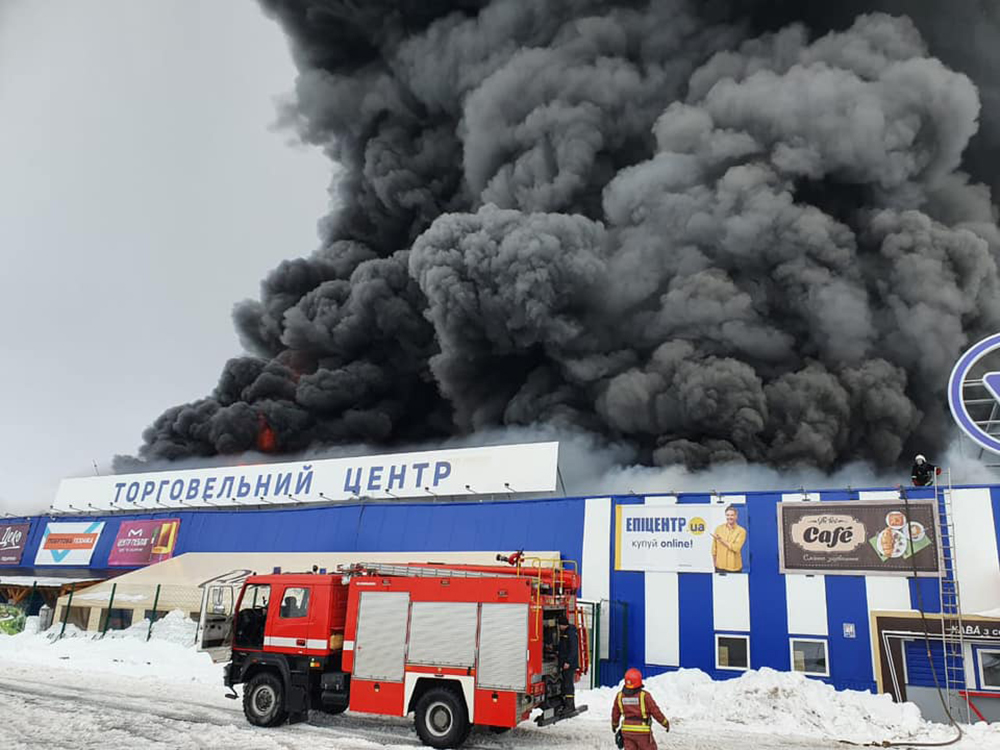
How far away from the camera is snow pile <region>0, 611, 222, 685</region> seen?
673 inches

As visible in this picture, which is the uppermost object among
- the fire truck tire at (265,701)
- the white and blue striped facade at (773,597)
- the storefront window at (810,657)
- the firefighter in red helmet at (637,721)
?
the white and blue striped facade at (773,597)

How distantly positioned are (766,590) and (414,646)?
8.73 metres

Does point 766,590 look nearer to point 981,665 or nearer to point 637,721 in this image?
point 981,665

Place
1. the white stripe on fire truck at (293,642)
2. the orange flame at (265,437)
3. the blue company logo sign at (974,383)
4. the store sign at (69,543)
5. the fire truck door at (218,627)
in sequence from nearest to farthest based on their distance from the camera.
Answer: the white stripe on fire truck at (293,642) → the fire truck door at (218,627) → the blue company logo sign at (974,383) → the store sign at (69,543) → the orange flame at (265,437)

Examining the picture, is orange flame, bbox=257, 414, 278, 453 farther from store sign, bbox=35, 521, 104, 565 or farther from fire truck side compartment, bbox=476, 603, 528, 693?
fire truck side compartment, bbox=476, 603, 528, 693

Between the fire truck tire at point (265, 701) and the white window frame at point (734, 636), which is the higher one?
the white window frame at point (734, 636)

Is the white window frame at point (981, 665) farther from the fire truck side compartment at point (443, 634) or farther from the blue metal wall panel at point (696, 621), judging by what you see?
the fire truck side compartment at point (443, 634)

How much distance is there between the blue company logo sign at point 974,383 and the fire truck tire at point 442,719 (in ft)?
42.3

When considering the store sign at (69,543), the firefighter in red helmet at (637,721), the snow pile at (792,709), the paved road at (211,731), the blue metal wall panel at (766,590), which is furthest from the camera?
the store sign at (69,543)

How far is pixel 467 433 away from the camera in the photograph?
53.8 m

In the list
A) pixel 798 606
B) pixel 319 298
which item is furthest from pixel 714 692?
pixel 319 298

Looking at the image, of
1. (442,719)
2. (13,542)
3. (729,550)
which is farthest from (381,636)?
(13,542)

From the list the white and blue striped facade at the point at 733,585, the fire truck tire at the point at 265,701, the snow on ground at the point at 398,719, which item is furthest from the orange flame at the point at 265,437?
the fire truck tire at the point at 265,701

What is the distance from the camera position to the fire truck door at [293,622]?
1152 cm
